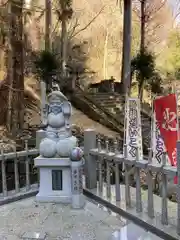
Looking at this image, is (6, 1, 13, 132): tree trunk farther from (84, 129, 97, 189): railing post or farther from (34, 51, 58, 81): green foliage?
(34, 51, 58, 81): green foliage

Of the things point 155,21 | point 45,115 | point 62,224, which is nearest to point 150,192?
point 62,224

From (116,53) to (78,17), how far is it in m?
4.80

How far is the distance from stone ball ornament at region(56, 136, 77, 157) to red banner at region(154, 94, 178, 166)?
1.10 m

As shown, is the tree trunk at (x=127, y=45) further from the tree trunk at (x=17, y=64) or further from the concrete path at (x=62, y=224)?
the concrete path at (x=62, y=224)

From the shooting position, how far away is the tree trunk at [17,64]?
21.8ft

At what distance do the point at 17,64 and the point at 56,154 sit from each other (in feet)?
11.8

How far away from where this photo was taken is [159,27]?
2148 centimetres

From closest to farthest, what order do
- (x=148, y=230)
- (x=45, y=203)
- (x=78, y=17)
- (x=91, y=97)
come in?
(x=148, y=230)
(x=45, y=203)
(x=91, y=97)
(x=78, y=17)

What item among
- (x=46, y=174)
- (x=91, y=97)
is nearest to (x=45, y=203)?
(x=46, y=174)

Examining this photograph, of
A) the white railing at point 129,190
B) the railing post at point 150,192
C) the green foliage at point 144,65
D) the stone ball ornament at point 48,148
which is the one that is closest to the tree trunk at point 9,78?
the white railing at point 129,190

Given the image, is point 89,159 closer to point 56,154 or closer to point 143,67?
point 56,154

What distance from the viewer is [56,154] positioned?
379cm

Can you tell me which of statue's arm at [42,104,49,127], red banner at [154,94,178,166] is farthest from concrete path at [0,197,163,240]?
statue's arm at [42,104,49,127]

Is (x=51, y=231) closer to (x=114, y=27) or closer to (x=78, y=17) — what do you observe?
(x=78, y=17)
